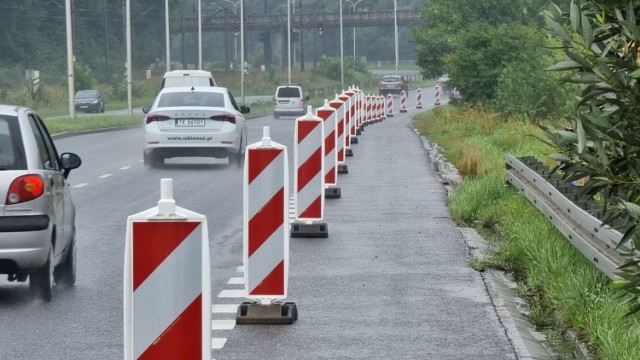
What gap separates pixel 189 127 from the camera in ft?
93.1

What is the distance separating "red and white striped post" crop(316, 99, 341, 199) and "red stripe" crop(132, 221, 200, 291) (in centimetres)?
1330

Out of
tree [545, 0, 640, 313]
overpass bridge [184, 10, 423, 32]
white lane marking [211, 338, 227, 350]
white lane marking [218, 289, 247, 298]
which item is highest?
overpass bridge [184, 10, 423, 32]

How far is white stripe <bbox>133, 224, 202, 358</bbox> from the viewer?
6.04 m

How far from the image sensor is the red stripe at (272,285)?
10.3 m

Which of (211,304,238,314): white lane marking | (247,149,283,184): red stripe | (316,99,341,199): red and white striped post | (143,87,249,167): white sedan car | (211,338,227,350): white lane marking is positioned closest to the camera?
(211,338,227,350): white lane marking

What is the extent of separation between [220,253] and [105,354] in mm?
5240

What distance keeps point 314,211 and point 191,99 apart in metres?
14.3

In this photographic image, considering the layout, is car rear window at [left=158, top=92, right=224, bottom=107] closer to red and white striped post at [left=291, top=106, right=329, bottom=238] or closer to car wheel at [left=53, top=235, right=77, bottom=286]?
red and white striped post at [left=291, top=106, right=329, bottom=238]

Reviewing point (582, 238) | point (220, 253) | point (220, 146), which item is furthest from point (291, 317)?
point (220, 146)

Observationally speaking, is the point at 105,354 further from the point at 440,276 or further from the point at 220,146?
the point at 220,146

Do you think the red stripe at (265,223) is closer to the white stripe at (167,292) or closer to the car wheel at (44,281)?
the car wheel at (44,281)

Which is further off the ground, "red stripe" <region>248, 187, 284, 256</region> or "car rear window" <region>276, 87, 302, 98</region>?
"red stripe" <region>248, 187, 284, 256</region>

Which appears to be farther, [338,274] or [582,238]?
[338,274]

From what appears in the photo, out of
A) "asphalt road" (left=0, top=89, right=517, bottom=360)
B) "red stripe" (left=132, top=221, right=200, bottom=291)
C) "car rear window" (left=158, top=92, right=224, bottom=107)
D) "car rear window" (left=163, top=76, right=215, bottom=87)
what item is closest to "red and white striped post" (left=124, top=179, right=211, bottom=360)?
"red stripe" (left=132, top=221, right=200, bottom=291)
